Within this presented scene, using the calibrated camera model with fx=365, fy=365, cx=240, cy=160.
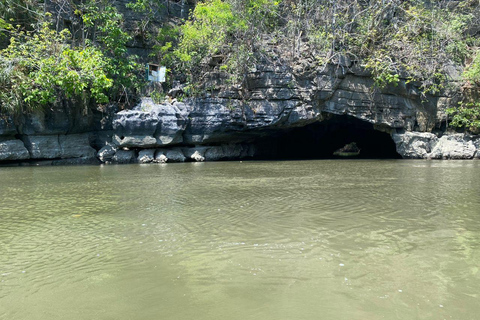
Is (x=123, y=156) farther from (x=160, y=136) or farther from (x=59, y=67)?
(x=59, y=67)

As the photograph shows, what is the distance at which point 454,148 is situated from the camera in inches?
640

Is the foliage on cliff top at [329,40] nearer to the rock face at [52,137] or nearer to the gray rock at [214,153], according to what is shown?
the gray rock at [214,153]

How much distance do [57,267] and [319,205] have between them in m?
3.54

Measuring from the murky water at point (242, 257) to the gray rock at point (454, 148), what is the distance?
11.7m

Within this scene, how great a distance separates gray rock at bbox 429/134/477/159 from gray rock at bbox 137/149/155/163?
489 inches

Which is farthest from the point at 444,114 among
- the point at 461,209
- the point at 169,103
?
the point at 461,209

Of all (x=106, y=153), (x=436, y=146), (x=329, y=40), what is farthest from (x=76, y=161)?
(x=436, y=146)

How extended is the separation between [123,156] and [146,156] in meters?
0.99

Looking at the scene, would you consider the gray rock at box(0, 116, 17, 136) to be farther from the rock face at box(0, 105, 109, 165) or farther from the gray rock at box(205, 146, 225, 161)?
the gray rock at box(205, 146, 225, 161)

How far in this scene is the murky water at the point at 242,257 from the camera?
2.21m

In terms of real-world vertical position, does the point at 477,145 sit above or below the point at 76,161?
above

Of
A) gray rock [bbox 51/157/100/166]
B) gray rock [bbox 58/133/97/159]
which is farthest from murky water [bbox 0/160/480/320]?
gray rock [bbox 58/133/97/159]

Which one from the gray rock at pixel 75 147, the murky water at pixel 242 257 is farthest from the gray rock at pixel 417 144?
the gray rock at pixel 75 147

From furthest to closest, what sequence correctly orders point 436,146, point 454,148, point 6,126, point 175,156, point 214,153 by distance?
point 214,153 < point 436,146 < point 454,148 < point 175,156 < point 6,126
